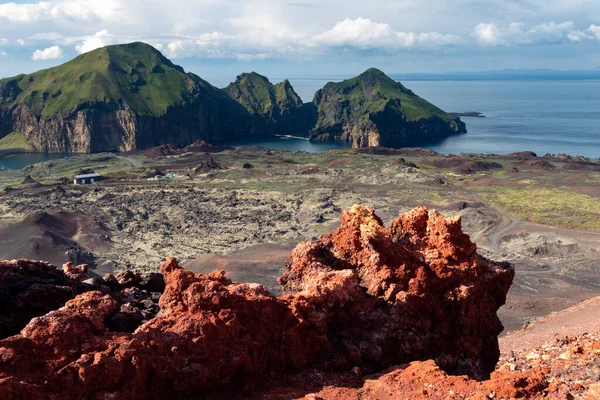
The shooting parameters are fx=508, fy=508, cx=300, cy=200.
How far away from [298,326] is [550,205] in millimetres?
79934

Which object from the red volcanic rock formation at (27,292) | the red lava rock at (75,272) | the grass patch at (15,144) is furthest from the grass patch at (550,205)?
the grass patch at (15,144)

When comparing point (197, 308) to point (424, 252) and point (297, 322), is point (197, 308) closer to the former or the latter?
point (297, 322)

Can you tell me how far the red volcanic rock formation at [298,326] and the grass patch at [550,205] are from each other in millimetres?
61080

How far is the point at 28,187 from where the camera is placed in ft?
328

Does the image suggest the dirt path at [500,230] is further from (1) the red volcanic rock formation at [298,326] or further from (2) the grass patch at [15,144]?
(2) the grass patch at [15,144]

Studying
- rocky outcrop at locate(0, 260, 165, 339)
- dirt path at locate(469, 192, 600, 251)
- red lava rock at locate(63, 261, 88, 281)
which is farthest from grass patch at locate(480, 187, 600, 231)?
red lava rock at locate(63, 261, 88, 281)

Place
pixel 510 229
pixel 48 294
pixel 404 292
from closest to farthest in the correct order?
pixel 404 292, pixel 48 294, pixel 510 229

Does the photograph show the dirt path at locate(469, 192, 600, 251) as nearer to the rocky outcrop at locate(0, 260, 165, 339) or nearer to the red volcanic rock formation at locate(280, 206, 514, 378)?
the red volcanic rock formation at locate(280, 206, 514, 378)

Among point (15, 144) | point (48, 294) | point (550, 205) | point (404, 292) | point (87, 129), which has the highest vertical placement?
point (87, 129)

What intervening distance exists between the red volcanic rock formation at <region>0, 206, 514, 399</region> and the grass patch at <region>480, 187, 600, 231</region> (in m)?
61.1

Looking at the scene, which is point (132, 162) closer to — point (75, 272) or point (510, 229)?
point (510, 229)

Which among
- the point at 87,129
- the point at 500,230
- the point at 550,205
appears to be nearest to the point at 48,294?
the point at 500,230

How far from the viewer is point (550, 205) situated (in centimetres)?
8406

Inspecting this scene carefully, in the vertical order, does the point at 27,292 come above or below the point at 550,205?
above
